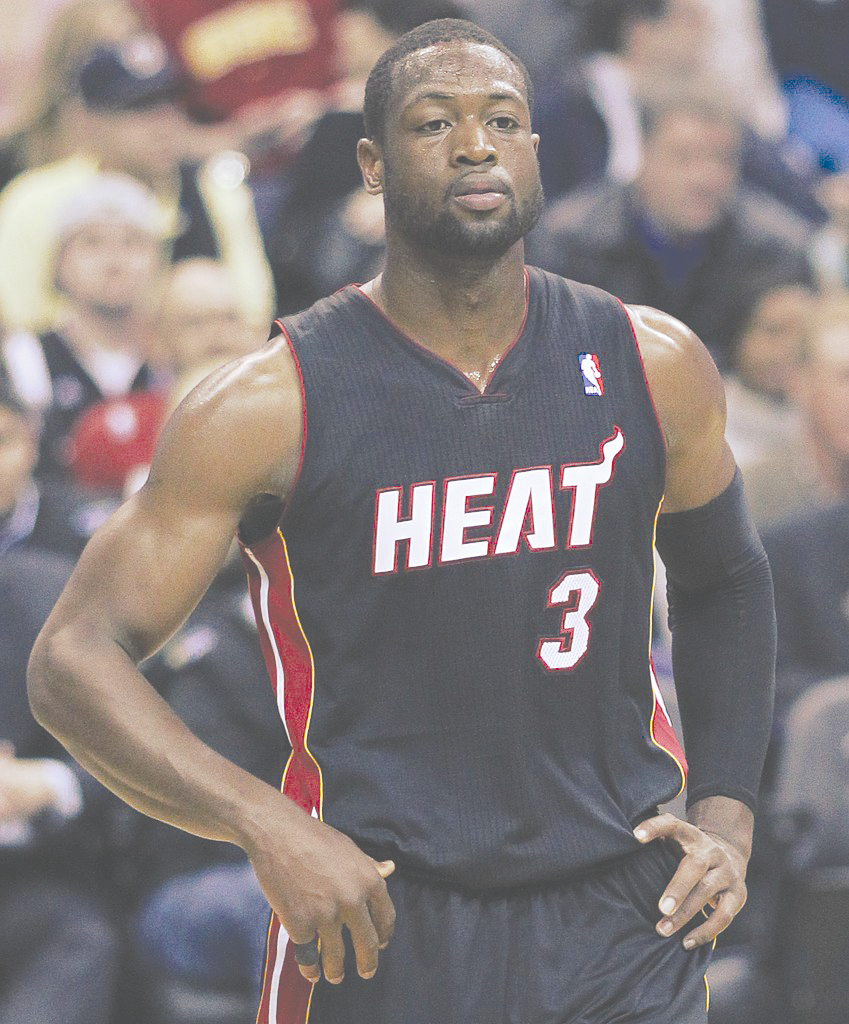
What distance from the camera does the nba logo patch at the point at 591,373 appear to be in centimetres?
244

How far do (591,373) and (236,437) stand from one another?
1.77ft

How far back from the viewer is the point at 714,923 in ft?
7.89

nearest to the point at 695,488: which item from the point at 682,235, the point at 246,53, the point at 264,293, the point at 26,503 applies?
the point at 26,503

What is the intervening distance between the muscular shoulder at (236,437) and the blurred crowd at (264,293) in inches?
90.8

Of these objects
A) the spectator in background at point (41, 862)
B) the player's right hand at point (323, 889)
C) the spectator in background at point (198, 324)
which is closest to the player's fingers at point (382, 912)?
the player's right hand at point (323, 889)

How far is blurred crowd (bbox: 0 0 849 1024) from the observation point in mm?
4438

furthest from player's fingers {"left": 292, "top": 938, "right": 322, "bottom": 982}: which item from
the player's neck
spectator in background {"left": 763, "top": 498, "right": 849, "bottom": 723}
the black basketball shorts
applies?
spectator in background {"left": 763, "top": 498, "right": 849, "bottom": 723}

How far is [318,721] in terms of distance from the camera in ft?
7.77

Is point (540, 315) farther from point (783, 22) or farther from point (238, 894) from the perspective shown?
point (783, 22)

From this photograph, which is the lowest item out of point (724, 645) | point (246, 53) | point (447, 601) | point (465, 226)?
point (724, 645)

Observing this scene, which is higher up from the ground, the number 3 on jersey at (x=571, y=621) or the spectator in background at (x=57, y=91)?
the spectator in background at (x=57, y=91)

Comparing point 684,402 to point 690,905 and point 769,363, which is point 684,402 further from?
point 769,363

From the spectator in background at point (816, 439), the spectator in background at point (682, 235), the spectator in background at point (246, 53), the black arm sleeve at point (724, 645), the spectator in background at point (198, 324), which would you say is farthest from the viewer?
the spectator in background at point (246, 53)

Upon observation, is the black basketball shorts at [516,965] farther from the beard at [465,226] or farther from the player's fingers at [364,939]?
the beard at [465,226]
